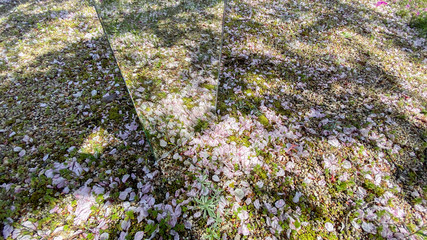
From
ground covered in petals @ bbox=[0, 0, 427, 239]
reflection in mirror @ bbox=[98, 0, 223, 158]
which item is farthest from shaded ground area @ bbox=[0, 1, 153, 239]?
reflection in mirror @ bbox=[98, 0, 223, 158]

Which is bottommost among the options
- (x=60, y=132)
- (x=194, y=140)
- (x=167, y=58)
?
(x=194, y=140)

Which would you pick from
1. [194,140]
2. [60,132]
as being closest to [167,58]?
[194,140]

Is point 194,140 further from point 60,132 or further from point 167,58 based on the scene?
point 60,132

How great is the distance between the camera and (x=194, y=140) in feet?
9.90

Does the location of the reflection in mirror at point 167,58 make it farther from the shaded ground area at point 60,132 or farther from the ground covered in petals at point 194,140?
the shaded ground area at point 60,132

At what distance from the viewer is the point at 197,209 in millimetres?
2361

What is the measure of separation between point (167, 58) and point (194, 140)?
1.28m

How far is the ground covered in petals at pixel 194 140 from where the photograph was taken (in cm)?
224

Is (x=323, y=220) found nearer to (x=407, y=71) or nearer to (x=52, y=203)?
(x=52, y=203)

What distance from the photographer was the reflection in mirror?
2.11m

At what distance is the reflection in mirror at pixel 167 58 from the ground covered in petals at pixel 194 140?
0.02 meters

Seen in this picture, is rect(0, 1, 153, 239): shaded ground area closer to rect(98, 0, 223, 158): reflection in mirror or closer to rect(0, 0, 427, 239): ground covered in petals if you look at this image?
rect(0, 0, 427, 239): ground covered in petals

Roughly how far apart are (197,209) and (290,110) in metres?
2.47

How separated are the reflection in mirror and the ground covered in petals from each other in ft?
0.06
